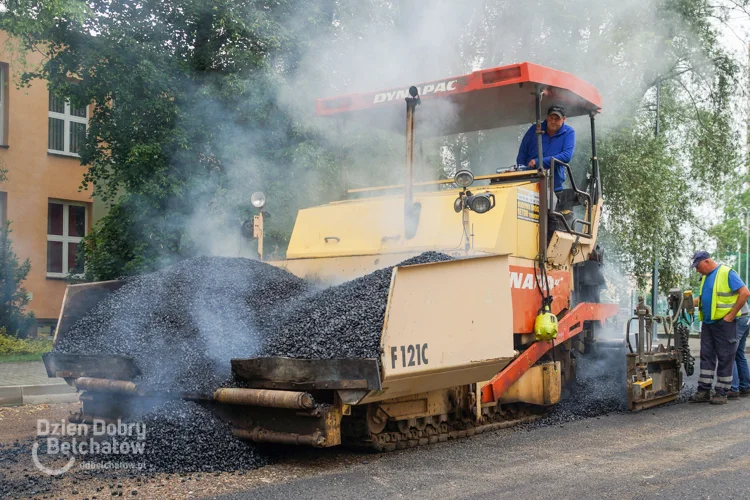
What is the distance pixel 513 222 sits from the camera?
5.95 metres

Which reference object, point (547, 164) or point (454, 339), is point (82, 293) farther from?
point (547, 164)

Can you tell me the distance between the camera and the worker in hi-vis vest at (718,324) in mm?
7789

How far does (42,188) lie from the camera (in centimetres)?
1653

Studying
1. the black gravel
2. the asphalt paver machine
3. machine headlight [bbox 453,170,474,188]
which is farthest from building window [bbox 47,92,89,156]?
the black gravel

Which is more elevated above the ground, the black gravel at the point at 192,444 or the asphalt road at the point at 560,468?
the black gravel at the point at 192,444

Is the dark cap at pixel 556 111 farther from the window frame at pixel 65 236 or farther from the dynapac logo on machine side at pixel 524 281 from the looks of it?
the window frame at pixel 65 236

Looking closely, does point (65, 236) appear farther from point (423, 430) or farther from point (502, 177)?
point (423, 430)

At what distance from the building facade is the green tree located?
1502mm

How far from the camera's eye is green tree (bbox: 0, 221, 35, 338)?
1309cm

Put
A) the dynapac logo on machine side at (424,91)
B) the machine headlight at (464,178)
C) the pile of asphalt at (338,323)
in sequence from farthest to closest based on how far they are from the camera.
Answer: the dynapac logo on machine side at (424,91) → the machine headlight at (464,178) → the pile of asphalt at (338,323)

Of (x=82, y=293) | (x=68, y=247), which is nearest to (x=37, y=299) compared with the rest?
(x=68, y=247)

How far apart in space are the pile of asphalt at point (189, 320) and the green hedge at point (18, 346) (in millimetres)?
7672

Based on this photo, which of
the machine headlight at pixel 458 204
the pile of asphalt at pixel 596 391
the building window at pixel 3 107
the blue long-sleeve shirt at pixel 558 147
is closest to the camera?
the machine headlight at pixel 458 204

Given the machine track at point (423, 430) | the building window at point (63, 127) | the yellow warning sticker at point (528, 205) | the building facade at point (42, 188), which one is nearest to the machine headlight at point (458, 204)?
the yellow warning sticker at point (528, 205)
